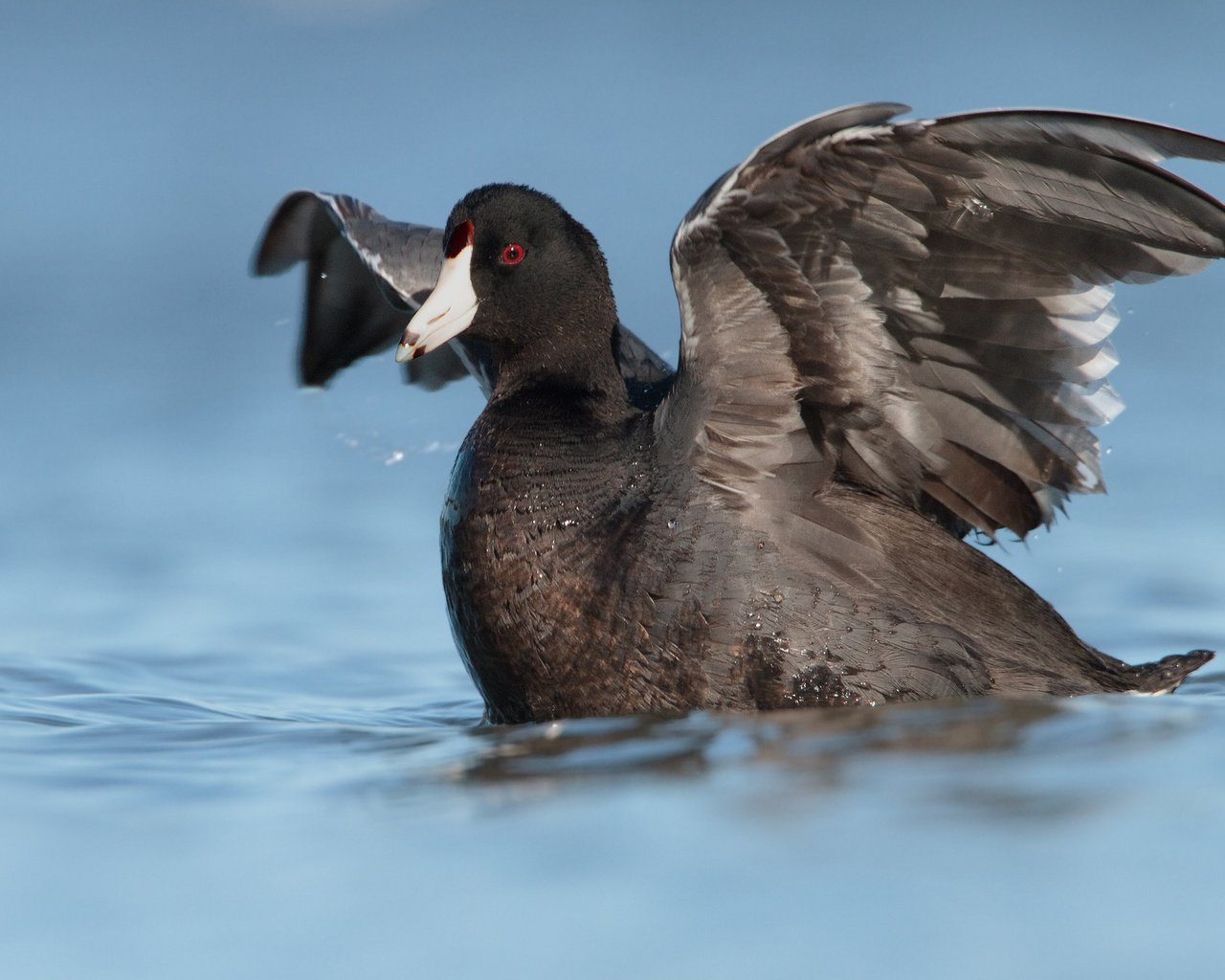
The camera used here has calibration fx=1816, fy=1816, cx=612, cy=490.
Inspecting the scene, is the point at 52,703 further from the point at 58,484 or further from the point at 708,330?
the point at 58,484

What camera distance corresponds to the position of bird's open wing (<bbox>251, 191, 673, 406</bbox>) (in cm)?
590

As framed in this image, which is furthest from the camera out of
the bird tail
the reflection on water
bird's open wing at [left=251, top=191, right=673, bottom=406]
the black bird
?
bird's open wing at [left=251, top=191, right=673, bottom=406]

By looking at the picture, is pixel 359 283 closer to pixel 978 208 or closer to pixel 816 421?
pixel 816 421

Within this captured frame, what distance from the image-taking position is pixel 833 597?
14.8 feet

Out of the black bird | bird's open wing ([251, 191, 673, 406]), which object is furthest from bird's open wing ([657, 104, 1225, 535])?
bird's open wing ([251, 191, 673, 406])

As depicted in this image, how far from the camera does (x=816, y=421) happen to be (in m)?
4.61

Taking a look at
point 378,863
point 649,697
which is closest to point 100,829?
point 378,863

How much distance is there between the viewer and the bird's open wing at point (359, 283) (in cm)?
590

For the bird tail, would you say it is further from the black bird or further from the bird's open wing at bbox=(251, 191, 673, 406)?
the bird's open wing at bbox=(251, 191, 673, 406)

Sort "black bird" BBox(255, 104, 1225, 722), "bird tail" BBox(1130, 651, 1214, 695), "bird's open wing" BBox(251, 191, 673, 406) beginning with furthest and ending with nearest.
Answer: "bird's open wing" BBox(251, 191, 673, 406) → "bird tail" BBox(1130, 651, 1214, 695) → "black bird" BBox(255, 104, 1225, 722)

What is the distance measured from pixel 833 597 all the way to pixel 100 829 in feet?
6.02

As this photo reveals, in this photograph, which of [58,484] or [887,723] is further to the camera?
[58,484]

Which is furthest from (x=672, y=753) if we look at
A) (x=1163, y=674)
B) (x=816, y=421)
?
(x=1163, y=674)

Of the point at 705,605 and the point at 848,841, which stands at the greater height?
the point at 705,605
